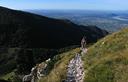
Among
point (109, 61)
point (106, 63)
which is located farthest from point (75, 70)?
point (109, 61)

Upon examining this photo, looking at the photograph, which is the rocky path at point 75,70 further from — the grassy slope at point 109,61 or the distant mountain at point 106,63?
the grassy slope at point 109,61

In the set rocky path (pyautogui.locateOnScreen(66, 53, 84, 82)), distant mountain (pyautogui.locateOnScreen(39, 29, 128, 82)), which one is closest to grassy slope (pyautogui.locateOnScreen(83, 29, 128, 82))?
distant mountain (pyautogui.locateOnScreen(39, 29, 128, 82))

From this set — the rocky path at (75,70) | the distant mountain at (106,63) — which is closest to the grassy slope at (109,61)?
the distant mountain at (106,63)

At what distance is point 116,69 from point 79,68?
4.80m

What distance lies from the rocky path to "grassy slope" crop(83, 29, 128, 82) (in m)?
0.67

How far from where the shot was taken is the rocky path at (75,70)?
2881 centimetres

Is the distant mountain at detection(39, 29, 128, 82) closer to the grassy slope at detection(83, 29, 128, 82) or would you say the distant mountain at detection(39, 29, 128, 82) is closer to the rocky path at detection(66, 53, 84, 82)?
the grassy slope at detection(83, 29, 128, 82)

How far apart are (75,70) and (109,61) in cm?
381

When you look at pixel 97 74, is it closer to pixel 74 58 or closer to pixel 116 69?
pixel 116 69

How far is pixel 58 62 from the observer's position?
3762cm

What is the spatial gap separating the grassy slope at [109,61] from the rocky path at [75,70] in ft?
2.20

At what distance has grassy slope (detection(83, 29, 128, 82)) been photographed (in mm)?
26203

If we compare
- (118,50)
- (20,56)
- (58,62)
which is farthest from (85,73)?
(20,56)

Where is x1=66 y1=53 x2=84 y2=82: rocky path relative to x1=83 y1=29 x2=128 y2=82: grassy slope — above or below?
below
